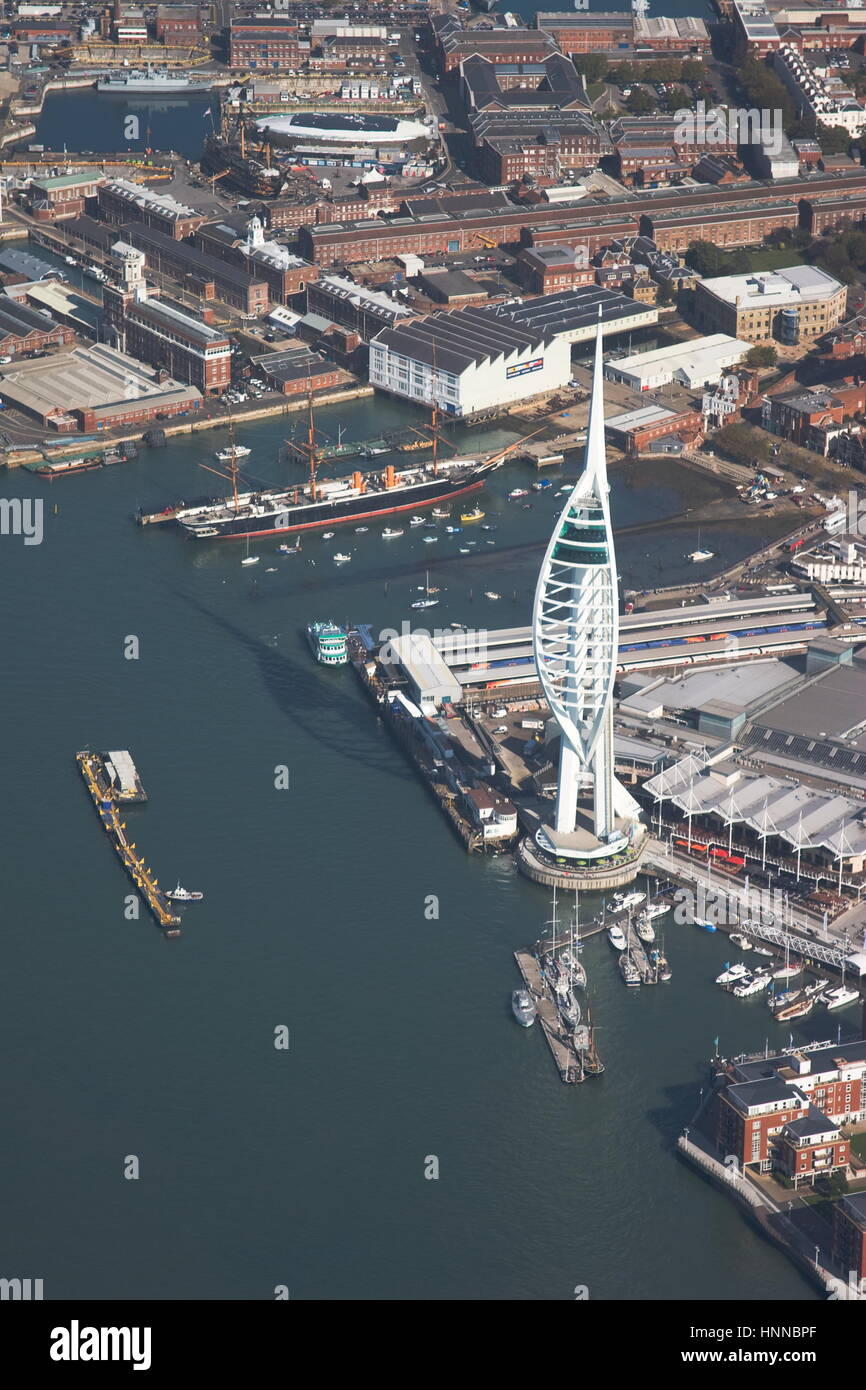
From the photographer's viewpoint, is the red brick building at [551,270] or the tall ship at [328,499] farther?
the red brick building at [551,270]

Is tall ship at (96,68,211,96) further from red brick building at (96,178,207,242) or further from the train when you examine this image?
the train

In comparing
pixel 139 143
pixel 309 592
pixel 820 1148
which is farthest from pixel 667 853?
pixel 139 143

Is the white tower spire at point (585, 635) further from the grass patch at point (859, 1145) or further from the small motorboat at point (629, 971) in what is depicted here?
the grass patch at point (859, 1145)

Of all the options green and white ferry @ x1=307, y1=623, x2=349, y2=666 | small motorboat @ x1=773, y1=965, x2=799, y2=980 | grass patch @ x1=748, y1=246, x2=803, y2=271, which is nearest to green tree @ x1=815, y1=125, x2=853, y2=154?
grass patch @ x1=748, y1=246, x2=803, y2=271

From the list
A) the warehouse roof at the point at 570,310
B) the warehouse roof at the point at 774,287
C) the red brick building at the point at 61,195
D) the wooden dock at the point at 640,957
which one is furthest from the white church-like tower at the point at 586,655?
the red brick building at the point at 61,195

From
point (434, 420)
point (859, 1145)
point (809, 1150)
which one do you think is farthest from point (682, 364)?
point (809, 1150)
